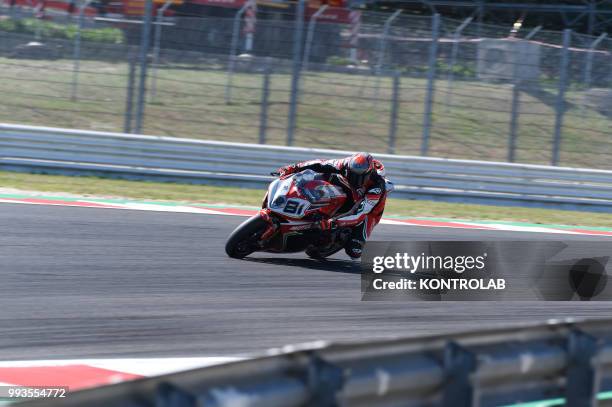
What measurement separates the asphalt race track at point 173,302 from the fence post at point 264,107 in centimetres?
565

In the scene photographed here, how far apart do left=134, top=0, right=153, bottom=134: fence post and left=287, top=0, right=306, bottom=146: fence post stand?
2.52m

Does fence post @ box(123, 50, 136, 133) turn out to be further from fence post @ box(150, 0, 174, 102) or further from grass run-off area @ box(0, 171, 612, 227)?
grass run-off area @ box(0, 171, 612, 227)

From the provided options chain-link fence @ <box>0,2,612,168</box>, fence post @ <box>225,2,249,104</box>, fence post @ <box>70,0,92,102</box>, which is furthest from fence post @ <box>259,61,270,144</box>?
fence post @ <box>70,0,92,102</box>

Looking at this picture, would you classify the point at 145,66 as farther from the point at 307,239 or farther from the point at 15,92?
the point at 307,239

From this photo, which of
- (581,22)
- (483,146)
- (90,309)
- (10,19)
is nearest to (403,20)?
(483,146)

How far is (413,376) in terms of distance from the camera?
11.0ft

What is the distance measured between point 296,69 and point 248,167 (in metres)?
1.93

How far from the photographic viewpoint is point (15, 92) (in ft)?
48.6

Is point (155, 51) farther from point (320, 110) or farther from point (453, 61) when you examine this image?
point (453, 61)

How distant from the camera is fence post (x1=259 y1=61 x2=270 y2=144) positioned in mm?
15289

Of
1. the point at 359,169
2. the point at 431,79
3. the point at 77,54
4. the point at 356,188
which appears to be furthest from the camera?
the point at 431,79

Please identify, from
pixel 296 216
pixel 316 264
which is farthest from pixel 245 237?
pixel 316 264

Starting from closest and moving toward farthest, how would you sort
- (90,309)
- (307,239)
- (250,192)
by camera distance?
(90,309), (307,239), (250,192)

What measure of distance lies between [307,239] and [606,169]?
9.25 metres
